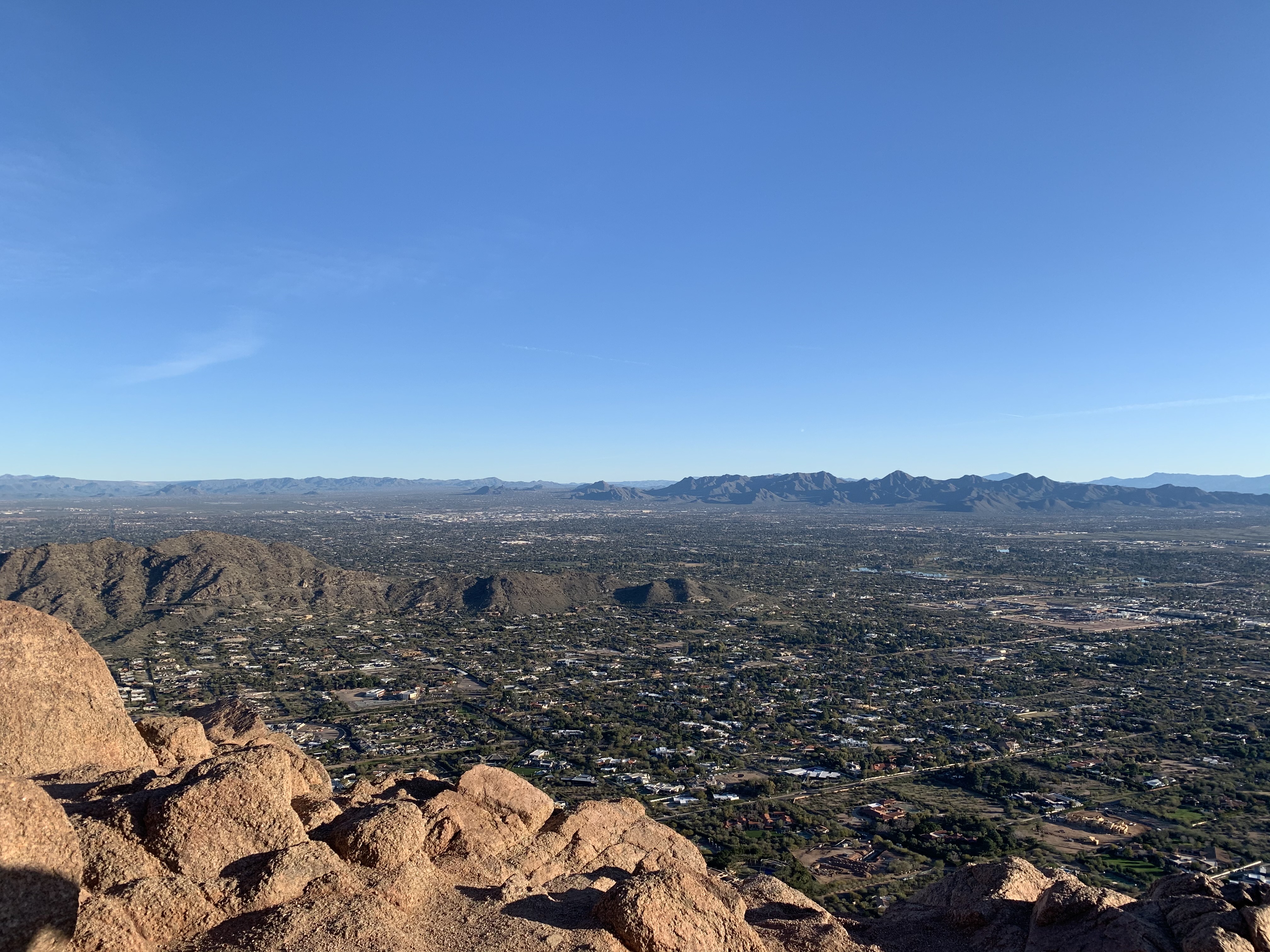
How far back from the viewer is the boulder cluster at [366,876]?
9.48m

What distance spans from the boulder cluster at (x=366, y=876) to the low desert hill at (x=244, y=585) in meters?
69.4

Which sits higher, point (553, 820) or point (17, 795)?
point (17, 795)

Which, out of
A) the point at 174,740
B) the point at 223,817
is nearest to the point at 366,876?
the point at 223,817

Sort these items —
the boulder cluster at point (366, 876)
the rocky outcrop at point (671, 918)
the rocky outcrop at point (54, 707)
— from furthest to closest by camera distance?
the rocky outcrop at point (54, 707), the rocky outcrop at point (671, 918), the boulder cluster at point (366, 876)

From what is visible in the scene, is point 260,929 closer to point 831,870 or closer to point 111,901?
point 111,901

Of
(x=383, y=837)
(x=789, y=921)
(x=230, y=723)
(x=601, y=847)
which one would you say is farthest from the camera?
(x=230, y=723)

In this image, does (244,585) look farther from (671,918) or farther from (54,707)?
(671,918)

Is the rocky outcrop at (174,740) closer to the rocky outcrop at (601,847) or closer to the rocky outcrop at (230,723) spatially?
the rocky outcrop at (230,723)

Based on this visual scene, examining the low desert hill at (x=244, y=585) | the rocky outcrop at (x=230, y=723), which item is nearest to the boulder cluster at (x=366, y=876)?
the rocky outcrop at (x=230, y=723)

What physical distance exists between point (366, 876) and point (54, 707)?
9249 millimetres

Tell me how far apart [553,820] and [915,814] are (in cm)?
2342

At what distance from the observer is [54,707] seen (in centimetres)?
1573

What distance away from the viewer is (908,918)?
15.2 m

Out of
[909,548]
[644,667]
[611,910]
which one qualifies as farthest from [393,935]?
[909,548]
